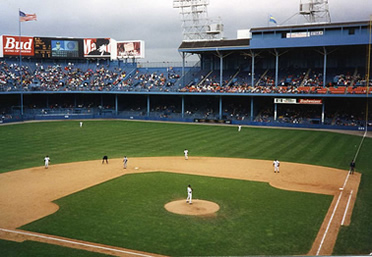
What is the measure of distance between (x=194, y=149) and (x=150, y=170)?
377 inches

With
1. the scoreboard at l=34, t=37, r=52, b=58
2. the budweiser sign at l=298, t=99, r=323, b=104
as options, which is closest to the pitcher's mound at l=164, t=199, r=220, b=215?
the budweiser sign at l=298, t=99, r=323, b=104

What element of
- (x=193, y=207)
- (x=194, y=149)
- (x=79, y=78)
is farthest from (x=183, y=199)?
(x=79, y=78)

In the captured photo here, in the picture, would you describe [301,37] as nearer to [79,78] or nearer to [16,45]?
[79,78]

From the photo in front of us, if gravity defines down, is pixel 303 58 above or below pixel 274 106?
above

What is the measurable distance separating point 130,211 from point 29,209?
4883 mm

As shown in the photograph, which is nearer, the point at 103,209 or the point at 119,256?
the point at 119,256

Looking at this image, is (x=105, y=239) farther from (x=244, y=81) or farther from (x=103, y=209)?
(x=244, y=81)

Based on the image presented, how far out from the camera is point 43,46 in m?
69.3

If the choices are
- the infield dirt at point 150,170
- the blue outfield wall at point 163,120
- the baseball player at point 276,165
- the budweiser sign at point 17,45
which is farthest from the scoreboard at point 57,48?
the baseball player at point 276,165

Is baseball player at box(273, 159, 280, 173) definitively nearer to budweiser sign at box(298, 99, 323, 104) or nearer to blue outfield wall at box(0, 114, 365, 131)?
blue outfield wall at box(0, 114, 365, 131)

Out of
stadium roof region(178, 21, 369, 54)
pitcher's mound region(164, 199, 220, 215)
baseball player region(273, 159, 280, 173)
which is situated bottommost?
pitcher's mound region(164, 199, 220, 215)

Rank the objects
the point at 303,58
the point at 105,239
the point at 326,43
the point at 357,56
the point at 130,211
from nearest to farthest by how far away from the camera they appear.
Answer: the point at 105,239
the point at 130,211
the point at 326,43
the point at 357,56
the point at 303,58

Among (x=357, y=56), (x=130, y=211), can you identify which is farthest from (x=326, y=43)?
(x=130, y=211)

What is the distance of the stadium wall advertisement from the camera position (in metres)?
67.4
